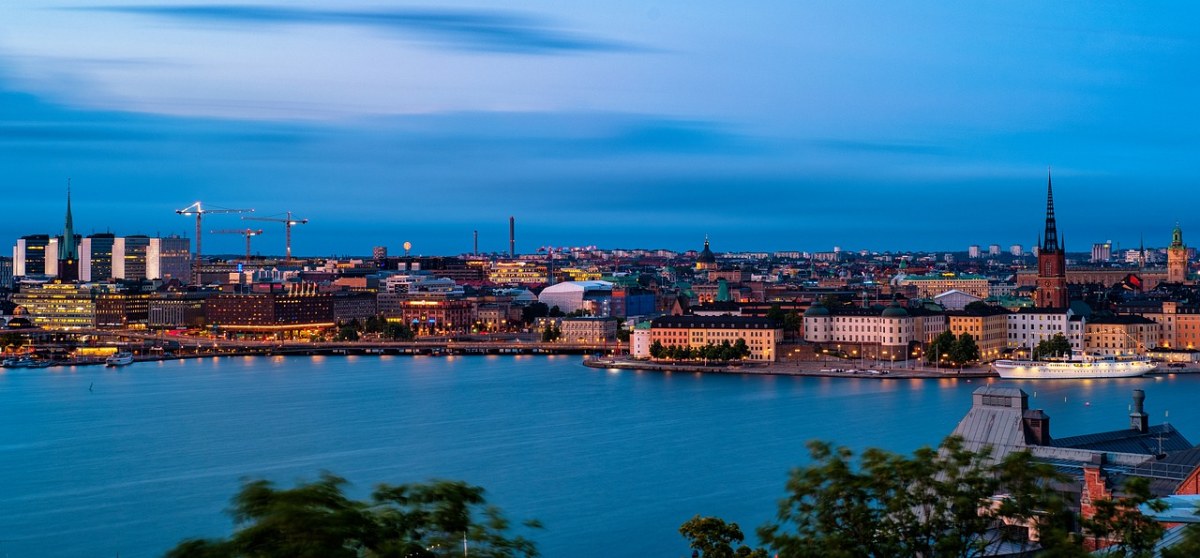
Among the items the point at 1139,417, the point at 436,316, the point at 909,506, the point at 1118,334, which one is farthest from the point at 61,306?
the point at 909,506

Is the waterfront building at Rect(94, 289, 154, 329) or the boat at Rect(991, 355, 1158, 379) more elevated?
the waterfront building at Rect(94, 289, 154, 329)

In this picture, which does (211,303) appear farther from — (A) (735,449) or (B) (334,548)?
(B) (334,548)

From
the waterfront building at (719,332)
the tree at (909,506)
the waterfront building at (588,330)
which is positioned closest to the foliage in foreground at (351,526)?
the tree at (909,506)

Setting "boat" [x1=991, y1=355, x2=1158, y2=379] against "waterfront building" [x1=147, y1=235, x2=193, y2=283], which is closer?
"boat" [x1=991, y1=355, x2=1158, y2=379]

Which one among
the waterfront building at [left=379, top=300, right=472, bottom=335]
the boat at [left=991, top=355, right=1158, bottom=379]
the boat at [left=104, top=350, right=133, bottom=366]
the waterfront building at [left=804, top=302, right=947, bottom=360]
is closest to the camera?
the boat at [left=991, top=355, right=1158, bottom=379]

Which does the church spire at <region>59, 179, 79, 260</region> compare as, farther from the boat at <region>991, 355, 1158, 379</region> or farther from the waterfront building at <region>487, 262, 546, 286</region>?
the boat at <region>991, 355, 1158, 379</region>

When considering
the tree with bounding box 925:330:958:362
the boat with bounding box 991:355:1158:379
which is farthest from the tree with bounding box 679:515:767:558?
the tree with bounding box 925:330:958:362

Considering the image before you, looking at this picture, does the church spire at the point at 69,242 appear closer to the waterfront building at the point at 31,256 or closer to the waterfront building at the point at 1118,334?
the waterfront building at the point at 31,256

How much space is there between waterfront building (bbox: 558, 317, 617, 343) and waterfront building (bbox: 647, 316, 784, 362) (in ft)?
20.7

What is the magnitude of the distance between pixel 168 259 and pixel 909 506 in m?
67.1

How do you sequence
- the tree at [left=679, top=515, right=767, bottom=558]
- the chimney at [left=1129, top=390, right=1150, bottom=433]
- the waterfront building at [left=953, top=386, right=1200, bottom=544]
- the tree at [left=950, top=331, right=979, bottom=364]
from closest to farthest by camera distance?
1. the tree at [left=679, top=515, right=767, bottom=558]
2. the waterfront building at [left=953, top=386, right=1200, bottom=544]
3. the chimney at [left=1129, top=390, right=1150, bottom=433]
4. the tree at [left=950, top=331, right=979, bottom=364]

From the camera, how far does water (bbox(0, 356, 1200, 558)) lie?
11.9 metres

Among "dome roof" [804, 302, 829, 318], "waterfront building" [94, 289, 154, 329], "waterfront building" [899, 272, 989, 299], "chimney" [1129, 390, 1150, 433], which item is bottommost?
"chimney" [1129, 390, 1150, 433]

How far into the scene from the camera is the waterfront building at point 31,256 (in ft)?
229
